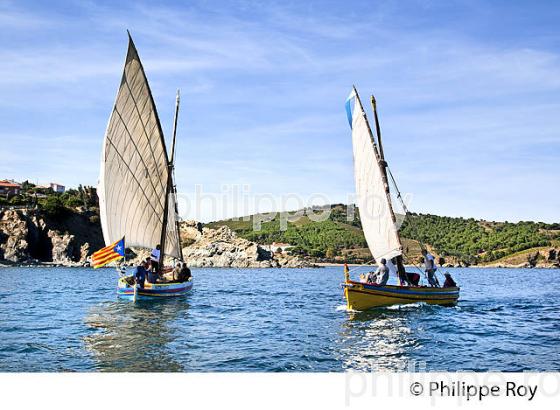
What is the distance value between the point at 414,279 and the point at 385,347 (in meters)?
14.1

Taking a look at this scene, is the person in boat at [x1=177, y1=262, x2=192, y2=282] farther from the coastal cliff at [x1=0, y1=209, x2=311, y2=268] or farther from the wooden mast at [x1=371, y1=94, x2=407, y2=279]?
the coastal cliff at [x1=0, y1=209, x2=311, y2=268]

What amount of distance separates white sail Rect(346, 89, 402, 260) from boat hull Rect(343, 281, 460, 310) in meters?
2.09

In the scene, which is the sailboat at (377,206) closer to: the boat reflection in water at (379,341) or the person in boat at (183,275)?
the boat reflection in water at (379,341)

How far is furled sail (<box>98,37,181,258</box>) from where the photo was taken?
30.1 metres

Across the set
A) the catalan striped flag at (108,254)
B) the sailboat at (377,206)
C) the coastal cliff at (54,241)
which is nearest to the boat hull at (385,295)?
the sailboat at (377,206)

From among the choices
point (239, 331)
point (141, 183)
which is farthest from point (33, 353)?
point (141, 183)

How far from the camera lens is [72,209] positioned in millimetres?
125562

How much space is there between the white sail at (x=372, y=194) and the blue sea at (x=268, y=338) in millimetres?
3529

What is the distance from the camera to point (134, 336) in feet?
66.4

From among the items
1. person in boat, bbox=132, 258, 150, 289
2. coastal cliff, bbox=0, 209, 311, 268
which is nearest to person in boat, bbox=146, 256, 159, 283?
person in boat, bbox=132, 258, 150, 289

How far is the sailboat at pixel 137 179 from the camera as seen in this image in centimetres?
3020

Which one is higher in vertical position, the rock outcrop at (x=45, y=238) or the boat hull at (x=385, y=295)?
the rock outcrop at (x=45, y=238)

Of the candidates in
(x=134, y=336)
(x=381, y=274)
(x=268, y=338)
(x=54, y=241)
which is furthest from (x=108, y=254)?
(x=54, y=241)
